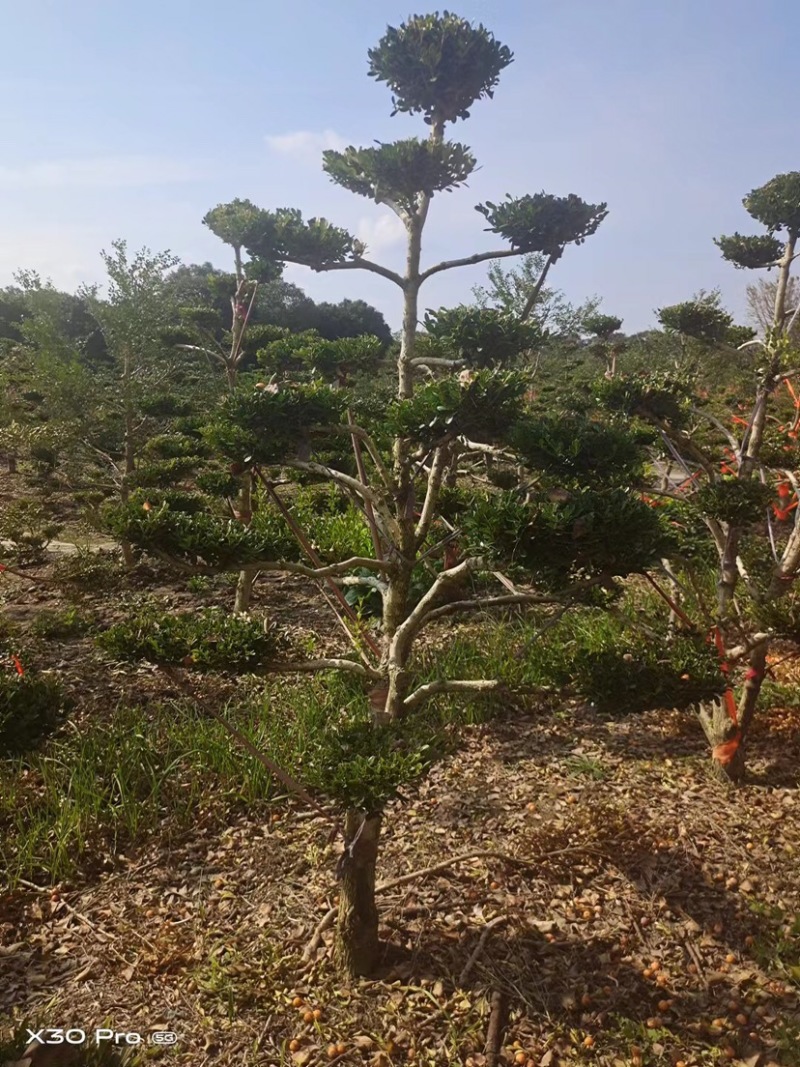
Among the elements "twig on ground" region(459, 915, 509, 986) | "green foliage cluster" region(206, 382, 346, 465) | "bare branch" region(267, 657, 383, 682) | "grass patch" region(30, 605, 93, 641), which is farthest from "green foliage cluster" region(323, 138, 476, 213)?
"grass patch" region(30, 605, 93, 641)

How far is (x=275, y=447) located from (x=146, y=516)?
670mm

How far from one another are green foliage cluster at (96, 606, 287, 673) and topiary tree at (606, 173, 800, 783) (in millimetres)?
1923

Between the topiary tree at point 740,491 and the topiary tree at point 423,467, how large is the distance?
0.64m

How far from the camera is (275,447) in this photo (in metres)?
3.02

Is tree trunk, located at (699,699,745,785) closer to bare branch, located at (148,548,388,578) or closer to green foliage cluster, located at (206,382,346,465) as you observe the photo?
bare branch, located at (148,548,388,578)

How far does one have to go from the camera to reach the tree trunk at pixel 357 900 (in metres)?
2.87

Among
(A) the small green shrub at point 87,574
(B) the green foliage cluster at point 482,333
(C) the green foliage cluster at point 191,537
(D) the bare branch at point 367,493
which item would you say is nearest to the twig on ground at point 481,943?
(D) the bare branch at point 367,493

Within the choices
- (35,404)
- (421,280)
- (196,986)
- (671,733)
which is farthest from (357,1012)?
(35,404)

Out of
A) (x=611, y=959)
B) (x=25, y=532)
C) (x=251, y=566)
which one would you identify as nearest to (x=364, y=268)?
(x=251, y=566)

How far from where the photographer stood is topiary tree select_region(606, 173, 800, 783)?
3523 millimetres

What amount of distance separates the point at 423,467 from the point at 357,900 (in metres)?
2.05

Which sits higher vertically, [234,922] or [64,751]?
[64,751]

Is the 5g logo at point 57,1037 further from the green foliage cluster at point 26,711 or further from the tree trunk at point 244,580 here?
the tree trunk at point 244,580

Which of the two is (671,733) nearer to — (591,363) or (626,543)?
(626,543)
